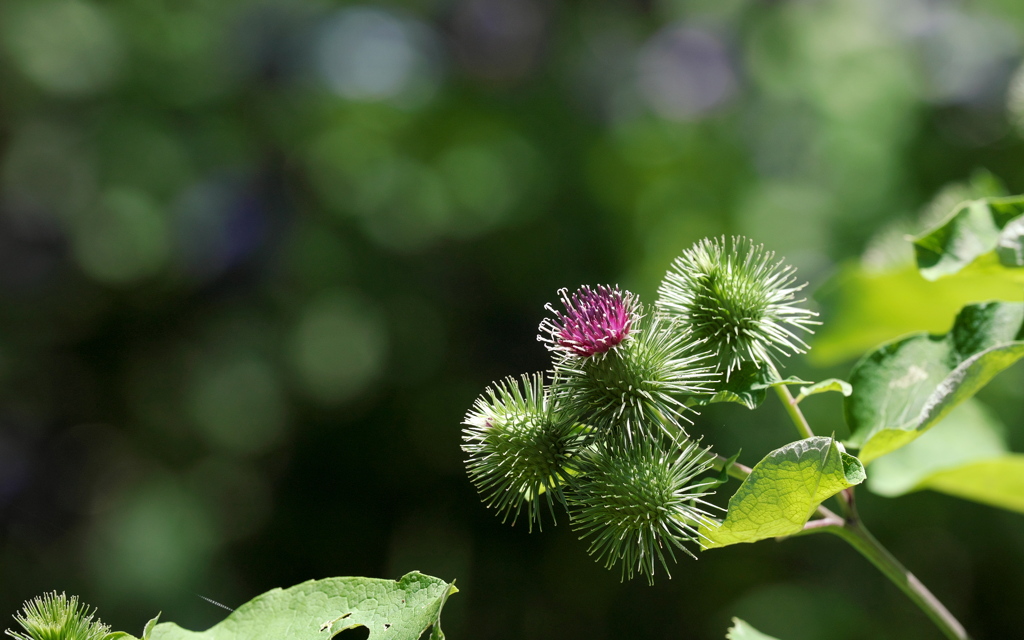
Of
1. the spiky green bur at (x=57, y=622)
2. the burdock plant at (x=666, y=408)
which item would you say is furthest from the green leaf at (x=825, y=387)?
the spiky green bur at (x=57, y=622)

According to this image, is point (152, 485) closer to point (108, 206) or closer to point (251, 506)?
point (251, 506)

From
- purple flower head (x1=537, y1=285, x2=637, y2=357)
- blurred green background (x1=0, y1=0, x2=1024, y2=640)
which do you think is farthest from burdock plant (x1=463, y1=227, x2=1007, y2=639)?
blurred green background (x1=0, y1=0, x2=1024, y2=640)

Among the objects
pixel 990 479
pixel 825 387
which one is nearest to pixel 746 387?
pixel 825 387

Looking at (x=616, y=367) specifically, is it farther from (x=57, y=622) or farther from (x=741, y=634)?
(x=57, y=622)

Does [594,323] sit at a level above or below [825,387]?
above

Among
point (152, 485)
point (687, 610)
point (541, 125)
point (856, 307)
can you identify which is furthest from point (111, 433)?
point (856, 307)
